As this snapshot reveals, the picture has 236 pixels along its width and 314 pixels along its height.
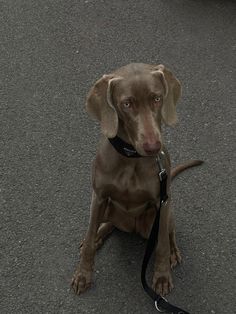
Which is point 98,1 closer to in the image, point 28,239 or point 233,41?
point 233,41

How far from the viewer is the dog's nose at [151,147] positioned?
251cm

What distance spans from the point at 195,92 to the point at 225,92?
22cm

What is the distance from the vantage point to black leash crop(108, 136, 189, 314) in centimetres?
276

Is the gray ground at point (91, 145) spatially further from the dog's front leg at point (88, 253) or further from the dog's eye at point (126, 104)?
the dog's eye at point (126, 104)

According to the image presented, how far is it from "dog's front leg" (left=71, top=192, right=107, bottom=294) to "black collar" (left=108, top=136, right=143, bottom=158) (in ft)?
1.19

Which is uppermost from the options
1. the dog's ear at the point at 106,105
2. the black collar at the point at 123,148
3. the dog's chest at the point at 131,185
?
the dog's ear at the point at 106,105

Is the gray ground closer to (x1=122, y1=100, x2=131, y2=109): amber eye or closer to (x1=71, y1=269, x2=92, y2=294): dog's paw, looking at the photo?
(x1=71, y1=269, x2=92, y2=294): dog's paw

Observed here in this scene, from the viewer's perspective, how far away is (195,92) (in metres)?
4.37

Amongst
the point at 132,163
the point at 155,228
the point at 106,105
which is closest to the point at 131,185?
the point at 132,163

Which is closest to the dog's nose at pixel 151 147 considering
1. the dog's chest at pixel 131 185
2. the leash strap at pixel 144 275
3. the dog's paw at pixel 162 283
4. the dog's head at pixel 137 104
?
the dog's head at pixel 137 104

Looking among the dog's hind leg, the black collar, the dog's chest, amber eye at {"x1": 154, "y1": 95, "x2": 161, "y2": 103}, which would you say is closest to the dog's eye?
amber eye at {"x1": 154, "y1": 95, "x2": 161, "y2": 103}

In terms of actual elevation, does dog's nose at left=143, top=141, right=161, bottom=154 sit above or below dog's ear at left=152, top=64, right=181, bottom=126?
below

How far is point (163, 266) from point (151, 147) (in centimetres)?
90

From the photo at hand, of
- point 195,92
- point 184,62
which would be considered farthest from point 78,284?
point 184,62
